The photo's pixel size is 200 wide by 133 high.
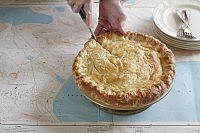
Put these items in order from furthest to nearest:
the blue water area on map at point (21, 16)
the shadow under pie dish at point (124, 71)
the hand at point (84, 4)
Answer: the blue water area on map at point (21, 16), the hand at point (84, 4), the shadow under pie dish at point (124, 71)

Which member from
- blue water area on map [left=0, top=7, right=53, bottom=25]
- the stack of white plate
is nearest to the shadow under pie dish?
the stack of white plate

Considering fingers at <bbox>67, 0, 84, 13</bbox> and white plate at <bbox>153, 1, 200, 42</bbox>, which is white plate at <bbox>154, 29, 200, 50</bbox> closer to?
white plate at <bbox>153, 1, 200, 42</bbox>

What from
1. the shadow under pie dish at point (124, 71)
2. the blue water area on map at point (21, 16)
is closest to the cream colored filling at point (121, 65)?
the shadow under pie dish at point (124, 71)

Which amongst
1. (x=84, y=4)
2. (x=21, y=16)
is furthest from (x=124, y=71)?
(x=21, y=16)

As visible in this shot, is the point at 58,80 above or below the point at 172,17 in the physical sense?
below

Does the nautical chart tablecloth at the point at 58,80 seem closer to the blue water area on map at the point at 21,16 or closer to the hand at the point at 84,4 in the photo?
the blue water area on map at the point at 21,16

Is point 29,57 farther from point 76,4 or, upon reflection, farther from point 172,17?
point 172,17

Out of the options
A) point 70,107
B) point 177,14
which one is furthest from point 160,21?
point 70,107
